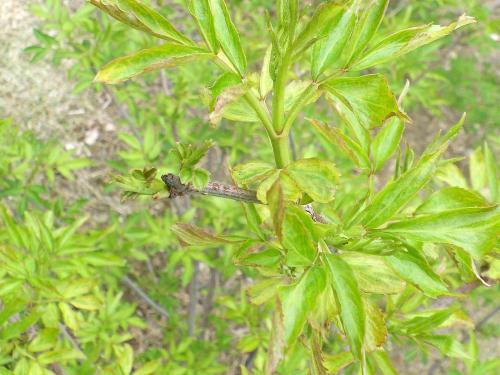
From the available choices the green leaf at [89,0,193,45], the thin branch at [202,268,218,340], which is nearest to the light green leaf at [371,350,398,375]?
the green leaf at [89,0,193,45]

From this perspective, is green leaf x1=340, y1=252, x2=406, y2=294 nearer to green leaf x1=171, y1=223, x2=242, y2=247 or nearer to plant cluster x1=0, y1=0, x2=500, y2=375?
plant cluster x1=0, y1=0, x2=500, y2=375

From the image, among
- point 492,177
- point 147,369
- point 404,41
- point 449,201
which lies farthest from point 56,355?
point 492,177

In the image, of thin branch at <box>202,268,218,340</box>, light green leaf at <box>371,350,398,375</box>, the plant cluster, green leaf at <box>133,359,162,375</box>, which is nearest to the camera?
the plant cluster

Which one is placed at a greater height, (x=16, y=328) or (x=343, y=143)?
(x=343, y=143)

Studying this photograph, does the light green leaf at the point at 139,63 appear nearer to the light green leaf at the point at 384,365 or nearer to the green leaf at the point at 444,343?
the light green leaf at the point at 384,365

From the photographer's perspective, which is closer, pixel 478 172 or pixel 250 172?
pixel 250 172

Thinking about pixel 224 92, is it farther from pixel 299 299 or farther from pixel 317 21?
pixel 299 299
